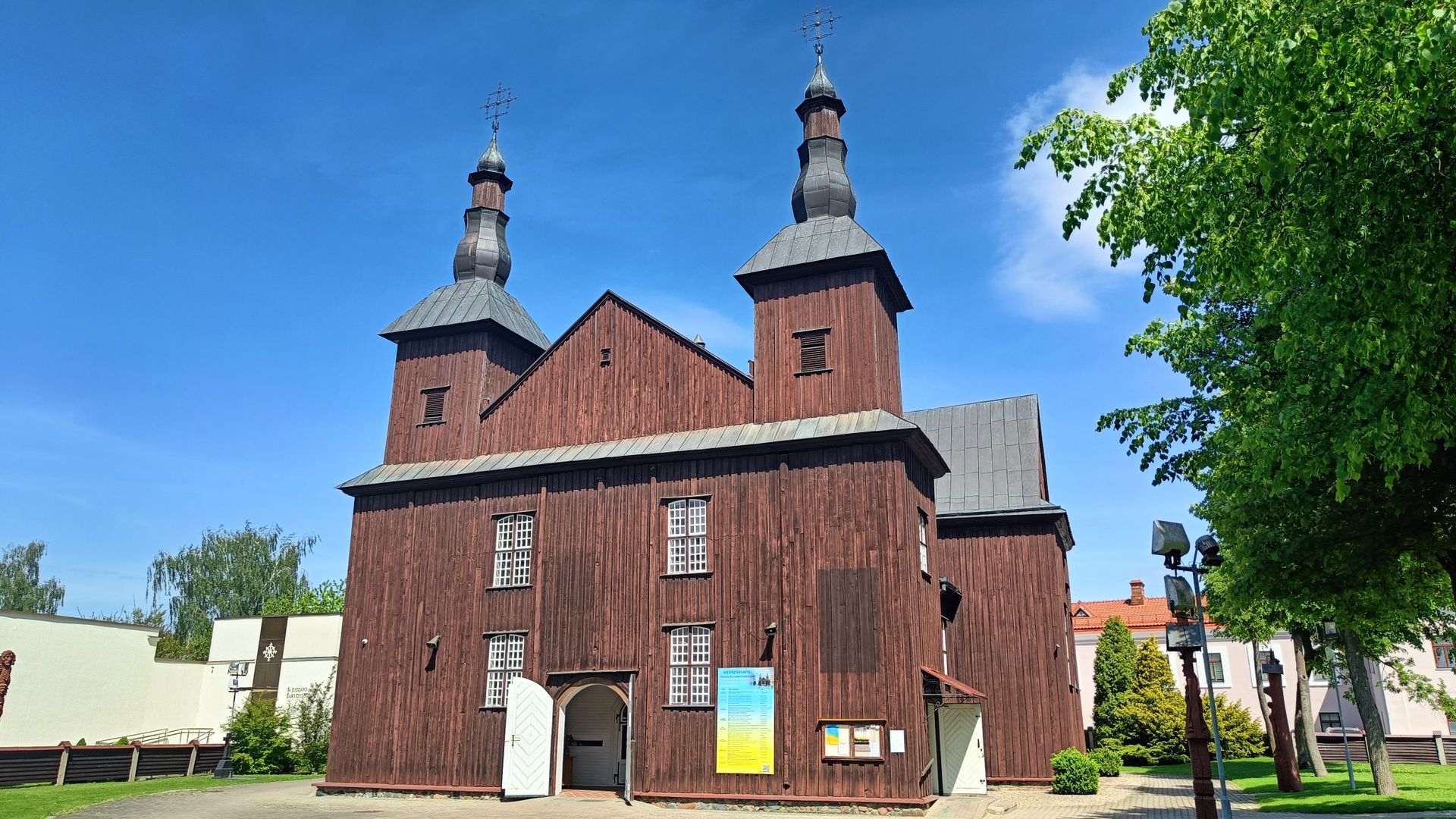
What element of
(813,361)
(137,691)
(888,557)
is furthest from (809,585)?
(137,691)

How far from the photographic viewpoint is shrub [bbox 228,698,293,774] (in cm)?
3150

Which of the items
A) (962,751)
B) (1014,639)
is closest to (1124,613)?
(1014,639)

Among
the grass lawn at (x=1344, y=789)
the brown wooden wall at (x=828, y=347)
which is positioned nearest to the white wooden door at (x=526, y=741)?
the brown wooden wall at (x=828, y=347)

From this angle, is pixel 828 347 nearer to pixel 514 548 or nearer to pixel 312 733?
pixel 514 548

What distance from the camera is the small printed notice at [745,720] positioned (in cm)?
1972

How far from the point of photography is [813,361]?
22.3 meters

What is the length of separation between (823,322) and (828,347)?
2.07ft

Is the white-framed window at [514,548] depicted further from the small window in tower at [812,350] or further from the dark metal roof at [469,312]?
the small window in tower at [812,350]

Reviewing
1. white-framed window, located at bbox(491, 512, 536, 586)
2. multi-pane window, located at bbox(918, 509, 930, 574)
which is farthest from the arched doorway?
multi-pane window, located at bbox(918, 509, 930, 574)

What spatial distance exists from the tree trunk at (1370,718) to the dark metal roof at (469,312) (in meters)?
21.3

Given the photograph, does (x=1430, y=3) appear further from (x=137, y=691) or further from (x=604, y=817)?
(x=137, y=691)

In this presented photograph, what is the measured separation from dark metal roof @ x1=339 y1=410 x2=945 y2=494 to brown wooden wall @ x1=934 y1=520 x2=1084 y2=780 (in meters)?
4.24

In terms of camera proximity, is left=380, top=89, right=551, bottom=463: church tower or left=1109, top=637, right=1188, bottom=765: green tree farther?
left=1109, top=637, right=1188, bottom=765: green tree

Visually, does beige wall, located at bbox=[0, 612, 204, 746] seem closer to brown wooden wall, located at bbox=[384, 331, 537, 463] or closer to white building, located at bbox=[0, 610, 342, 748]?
white building, located at bbox=[0, 610, 342, 748]
